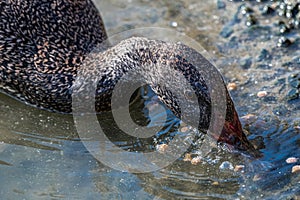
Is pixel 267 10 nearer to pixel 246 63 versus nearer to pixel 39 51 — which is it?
pixel 246 63

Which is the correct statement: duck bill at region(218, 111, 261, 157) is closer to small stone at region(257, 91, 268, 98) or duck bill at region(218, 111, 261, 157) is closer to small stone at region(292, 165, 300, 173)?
small stone at region(292, 165, 300, 173)

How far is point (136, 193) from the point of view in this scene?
699 cm

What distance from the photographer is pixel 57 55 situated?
8.09m

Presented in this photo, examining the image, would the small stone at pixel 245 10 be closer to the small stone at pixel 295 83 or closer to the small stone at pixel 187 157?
the small stone at pixel 295 83

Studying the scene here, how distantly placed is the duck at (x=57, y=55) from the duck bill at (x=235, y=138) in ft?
2.15

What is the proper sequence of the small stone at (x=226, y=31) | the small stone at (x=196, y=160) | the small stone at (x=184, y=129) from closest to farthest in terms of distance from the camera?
the small stone at (x=196, y=160) < the small stone at (x=184, y=129) < the small stone at (x=226, y=31)

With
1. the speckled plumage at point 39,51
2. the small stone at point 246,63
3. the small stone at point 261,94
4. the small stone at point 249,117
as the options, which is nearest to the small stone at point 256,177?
the small stone at point 249,117

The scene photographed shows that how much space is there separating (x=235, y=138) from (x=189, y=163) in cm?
67

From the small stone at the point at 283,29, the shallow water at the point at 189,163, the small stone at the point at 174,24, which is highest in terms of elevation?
the small stone at the point at 283,29

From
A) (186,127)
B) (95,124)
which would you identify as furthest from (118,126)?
(186,127)

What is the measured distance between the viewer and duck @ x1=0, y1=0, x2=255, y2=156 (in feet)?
25.5

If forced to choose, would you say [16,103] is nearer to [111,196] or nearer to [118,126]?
[118,126]

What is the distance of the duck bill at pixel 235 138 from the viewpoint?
696cm

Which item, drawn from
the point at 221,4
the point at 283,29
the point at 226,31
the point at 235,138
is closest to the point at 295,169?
the point at 235,138
